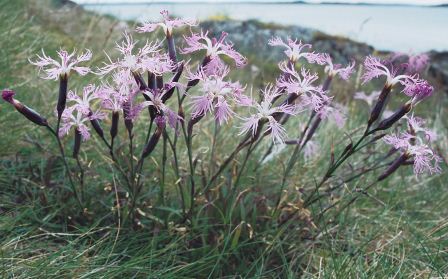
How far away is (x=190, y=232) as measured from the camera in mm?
1778

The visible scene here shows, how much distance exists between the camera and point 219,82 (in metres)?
1.37

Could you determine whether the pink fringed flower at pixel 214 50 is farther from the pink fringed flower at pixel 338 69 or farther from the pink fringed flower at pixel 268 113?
the pink fringed flower at pixel 338 69

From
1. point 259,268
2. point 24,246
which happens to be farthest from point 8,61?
point 259,268

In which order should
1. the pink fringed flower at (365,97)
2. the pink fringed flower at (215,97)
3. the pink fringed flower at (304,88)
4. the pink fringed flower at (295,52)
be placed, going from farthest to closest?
1. the pink fringed flower at (365,97)
2. the pink fringed flower at (295,52)
3. the pink fringed flower at (304,88)
4. the pink fringed flower at (215,97)

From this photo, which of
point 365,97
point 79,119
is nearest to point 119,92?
point 79,119

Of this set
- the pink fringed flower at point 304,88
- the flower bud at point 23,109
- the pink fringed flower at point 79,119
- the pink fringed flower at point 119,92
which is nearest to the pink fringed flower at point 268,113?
the pink fringed flower at point 304,88

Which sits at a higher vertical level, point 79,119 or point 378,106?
point 378,106

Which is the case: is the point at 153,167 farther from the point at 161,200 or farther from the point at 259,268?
the point at 259,268

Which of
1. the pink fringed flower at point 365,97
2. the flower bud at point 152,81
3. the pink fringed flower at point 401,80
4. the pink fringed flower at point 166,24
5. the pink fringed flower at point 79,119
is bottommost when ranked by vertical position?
the pink fringed flower at point 365,97

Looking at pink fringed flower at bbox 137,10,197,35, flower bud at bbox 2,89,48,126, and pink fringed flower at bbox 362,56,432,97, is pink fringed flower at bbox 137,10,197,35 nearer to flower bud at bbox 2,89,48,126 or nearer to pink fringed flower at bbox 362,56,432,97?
flower bud at bbox 2,89,48,126

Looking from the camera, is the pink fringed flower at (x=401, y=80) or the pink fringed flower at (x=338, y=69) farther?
the pink fringed flower at (x=338, y=69)

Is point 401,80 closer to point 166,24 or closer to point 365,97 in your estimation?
point 166,24

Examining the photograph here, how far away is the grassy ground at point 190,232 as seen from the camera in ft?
5.31

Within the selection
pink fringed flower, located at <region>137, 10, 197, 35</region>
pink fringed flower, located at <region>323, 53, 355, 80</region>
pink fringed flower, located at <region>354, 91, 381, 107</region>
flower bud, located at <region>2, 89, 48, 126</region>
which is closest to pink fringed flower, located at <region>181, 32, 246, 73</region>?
pink fringed flower, located at <region>137, 10, 197, 35</region>
